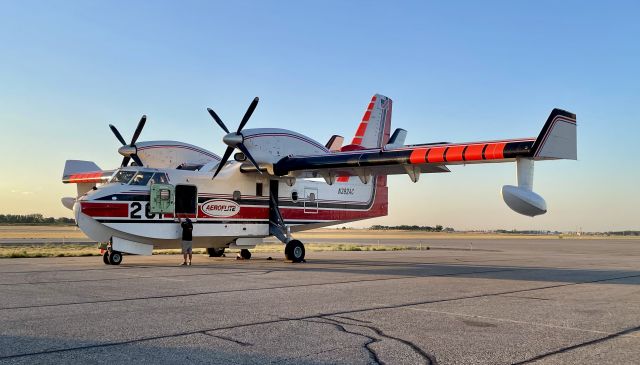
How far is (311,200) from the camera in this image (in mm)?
24312

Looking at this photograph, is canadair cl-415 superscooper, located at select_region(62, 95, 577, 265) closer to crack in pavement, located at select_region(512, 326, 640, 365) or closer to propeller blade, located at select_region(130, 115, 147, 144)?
propeller blade, located at select_region(130, 115, 147, 144)

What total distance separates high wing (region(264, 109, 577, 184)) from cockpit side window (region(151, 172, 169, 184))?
3.31 m

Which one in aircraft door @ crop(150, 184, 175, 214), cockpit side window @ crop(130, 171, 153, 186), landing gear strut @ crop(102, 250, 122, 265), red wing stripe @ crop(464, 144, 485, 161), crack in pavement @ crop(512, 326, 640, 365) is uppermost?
red wing stripe @ crop(464, 144, 485, 161)

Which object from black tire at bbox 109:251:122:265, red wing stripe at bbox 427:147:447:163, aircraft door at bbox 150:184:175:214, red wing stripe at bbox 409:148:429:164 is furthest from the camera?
aircraft door at bbox 150:184:175:214

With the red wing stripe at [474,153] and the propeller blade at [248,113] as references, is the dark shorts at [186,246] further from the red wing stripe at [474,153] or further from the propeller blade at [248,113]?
the red wing stripe at [474,153]

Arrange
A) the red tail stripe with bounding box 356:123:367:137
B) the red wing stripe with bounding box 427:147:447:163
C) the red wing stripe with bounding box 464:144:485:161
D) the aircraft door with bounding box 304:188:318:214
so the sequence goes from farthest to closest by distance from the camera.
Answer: the red tail stripe with bounding box 356:123:367:137 → the aircraft door with bounding box 304:188:318:214 → the red wing stripe with bounding box 427:147:447:163 → the red wing stripe with bounding box 464:144:485:161

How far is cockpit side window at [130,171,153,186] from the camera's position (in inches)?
733

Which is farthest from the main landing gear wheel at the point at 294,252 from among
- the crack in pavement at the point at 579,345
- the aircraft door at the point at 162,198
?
the crack in pavement at the point at 579,345

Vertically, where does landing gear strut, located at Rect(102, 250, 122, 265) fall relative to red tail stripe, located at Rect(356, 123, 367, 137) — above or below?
below

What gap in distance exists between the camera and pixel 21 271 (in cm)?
1524

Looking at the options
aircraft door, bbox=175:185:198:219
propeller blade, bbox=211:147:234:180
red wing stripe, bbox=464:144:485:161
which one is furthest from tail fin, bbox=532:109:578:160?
aircraft door, bbox=175:185:198:219

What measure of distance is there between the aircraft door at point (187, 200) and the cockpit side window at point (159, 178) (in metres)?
0.59

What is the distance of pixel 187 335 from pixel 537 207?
404 inches

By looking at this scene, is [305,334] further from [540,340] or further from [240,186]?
[240,186]
